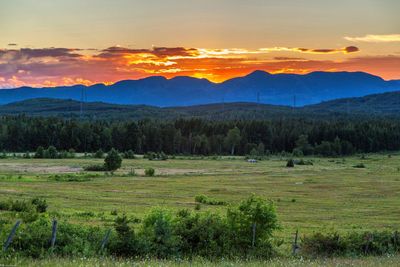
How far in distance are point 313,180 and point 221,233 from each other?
8014cm

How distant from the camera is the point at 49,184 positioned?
87188mm

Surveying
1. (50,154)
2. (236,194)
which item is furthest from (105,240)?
(50,154)

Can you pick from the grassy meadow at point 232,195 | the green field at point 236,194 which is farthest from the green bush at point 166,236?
the green field at point 236,194

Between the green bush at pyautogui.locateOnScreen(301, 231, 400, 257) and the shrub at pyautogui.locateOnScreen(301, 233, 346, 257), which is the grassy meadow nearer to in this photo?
the shrub at pyautogui.locateOnScreen(301, 233, 346, 257)

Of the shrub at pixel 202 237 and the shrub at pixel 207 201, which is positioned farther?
the shrub at pixel 207 201

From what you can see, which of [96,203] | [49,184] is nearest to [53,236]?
[96,203]

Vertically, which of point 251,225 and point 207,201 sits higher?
point 251,225

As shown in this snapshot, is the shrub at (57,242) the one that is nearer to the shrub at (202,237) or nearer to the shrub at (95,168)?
the shrub at (202,237)

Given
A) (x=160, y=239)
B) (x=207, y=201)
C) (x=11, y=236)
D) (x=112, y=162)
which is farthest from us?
(x=112, y=162)

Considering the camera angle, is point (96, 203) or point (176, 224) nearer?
point (176, 224)

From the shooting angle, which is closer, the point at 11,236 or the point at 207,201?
the point at 11,236

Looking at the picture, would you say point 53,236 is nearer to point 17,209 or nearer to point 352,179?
point 17,209

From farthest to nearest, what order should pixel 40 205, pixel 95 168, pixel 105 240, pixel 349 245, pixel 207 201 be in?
pixel 95 168 → pixel 207 201 → pixel 40 205 → pixel 349 245 → pixel 105 240

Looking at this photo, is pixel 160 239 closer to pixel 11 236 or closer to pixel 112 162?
pixel 11 236
